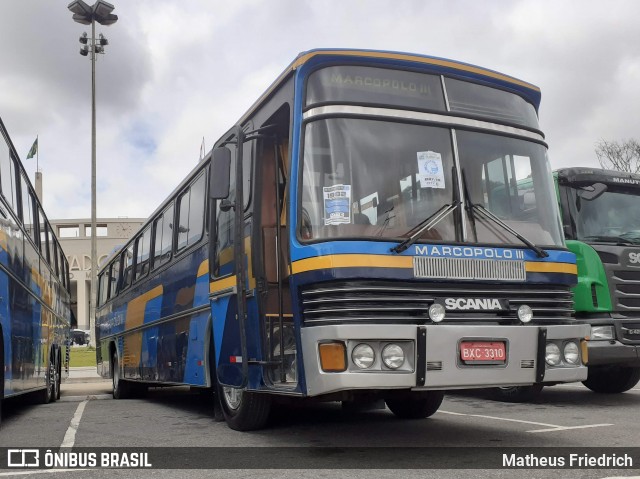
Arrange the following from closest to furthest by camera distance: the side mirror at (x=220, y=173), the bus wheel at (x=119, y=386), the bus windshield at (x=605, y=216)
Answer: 1. the side mirror at (x=220, y=173)
2. the bus windshield at (x=605, y=216)
3. the bus wheel at (x=119, y=386)

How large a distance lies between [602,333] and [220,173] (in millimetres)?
5493

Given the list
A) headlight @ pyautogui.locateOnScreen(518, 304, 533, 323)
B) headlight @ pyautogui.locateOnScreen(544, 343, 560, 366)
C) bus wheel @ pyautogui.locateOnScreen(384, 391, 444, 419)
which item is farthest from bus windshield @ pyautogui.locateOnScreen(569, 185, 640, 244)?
headlight @ pyautogui.locateOnScreen(518, 304, 533, 323)

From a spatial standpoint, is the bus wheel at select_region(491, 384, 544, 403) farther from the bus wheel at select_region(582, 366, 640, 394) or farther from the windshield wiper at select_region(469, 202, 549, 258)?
the windshield wiper at select_region(469, 202, 549, 258)

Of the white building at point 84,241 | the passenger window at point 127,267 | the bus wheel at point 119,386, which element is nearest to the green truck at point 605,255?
the passenger window at point 127,267

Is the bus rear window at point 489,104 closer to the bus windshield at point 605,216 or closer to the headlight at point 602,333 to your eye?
the bus windshield at point 605,216

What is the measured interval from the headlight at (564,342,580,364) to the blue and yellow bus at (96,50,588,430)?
1.7 inches

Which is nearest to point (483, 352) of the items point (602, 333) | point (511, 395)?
point (602, 333)

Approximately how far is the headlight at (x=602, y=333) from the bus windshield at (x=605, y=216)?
3.81 feet

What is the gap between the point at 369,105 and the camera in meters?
5.99

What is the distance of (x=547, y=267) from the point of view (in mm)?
6094

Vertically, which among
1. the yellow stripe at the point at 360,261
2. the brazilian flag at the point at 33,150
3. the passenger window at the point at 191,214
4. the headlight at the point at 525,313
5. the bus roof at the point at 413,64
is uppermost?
the brazilian flag at the point at 33,150

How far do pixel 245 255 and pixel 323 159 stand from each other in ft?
4.80

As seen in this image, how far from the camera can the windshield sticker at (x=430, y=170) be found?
5.93 m

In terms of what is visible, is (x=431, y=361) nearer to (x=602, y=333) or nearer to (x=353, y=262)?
(x=353, y=262)
